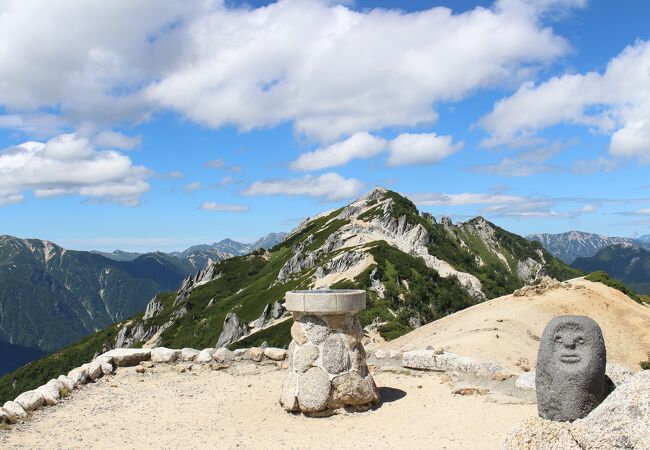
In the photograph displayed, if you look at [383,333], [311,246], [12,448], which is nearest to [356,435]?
[12,448]

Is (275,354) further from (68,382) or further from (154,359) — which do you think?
(68,382)

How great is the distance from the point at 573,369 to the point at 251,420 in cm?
770

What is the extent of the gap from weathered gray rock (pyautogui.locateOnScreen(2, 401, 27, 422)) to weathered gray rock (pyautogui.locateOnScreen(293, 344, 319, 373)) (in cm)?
721

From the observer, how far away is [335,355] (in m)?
14.3

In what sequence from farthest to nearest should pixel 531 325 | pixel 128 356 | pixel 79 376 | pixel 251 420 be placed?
pixel 531 325 → pixel 128 356 → pixel 79 376 → pixel 251 420

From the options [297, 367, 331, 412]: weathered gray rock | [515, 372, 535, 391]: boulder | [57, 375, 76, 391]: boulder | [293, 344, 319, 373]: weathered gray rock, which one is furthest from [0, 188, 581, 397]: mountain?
[297, 367, 331, 412]: weathered gray rock

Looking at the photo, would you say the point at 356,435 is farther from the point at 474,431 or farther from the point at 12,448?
the point at 12,448

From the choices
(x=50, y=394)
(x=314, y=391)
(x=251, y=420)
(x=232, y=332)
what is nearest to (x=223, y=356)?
(x=50, y=394)

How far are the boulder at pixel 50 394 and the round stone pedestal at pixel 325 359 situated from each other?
669 cm

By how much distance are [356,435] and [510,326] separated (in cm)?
2142

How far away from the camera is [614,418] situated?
824 cm

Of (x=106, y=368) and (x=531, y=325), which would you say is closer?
(x=106, y=368)

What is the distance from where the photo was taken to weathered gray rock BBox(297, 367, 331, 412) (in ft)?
45.8

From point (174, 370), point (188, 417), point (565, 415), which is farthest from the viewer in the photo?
point (174, 370)
